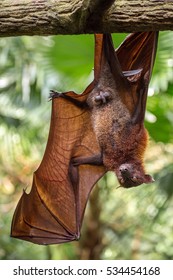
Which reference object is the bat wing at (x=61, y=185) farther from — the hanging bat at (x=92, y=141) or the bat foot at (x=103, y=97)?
the bat foot at (x=103, y=97)

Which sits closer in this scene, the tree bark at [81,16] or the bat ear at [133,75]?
the tree bark at [81,16]

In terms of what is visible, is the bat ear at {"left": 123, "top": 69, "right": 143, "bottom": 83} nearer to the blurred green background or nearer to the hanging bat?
the hanging bat

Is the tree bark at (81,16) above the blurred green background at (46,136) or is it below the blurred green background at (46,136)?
above

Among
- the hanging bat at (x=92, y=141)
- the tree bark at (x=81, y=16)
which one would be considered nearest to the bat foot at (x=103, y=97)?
the hanging bat at (x=92, y=141)

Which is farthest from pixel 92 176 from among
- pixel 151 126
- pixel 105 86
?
pixel 151 126

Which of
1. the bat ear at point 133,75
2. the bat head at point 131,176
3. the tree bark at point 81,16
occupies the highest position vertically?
the tree bark at point 81,16

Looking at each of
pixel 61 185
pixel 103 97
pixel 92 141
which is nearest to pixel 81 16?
pixel 103 97

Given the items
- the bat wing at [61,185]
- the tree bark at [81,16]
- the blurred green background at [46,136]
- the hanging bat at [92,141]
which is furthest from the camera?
the blurred green background at [46,136]

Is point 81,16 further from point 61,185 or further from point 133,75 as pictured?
point 61,185
